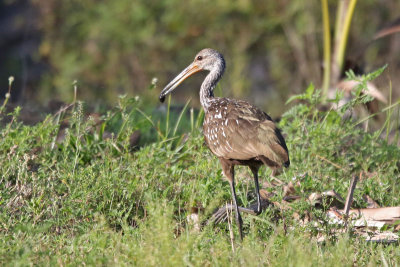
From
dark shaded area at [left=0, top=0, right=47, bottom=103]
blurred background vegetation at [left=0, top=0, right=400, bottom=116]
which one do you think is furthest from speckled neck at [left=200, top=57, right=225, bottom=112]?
dark shaded area at [left=0, top=0, right=47, bottom=103]

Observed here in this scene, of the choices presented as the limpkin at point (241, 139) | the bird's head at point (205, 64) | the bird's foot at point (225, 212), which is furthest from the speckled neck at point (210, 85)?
the bird's foot at point (225, 212)

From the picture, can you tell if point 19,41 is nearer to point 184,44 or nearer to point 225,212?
point 184,44

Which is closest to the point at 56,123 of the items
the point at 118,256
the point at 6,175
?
the point at 6,175

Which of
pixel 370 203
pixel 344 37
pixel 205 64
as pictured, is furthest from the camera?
pixel 344 37

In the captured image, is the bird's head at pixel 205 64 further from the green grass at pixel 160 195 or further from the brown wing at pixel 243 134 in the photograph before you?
the brown wing at pixel 243 134

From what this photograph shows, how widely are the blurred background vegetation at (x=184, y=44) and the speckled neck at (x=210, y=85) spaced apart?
20.9 ft

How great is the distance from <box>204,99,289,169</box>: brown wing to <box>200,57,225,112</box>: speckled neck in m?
0.39

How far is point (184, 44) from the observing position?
13984 millimetres

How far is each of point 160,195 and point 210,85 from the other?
3.94ft

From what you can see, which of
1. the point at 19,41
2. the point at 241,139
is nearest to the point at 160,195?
the point at 241,139

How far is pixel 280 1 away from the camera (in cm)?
1325

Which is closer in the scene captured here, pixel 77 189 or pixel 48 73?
pixel 77 189

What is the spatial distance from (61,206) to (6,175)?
1.62ft

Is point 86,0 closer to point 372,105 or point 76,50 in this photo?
point 76,50
